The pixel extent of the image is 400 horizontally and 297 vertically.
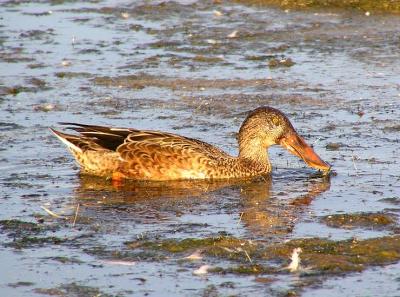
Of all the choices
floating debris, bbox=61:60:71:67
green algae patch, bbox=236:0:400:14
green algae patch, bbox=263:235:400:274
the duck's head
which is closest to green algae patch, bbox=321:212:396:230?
green algae patch, bbox=263:235:400:274

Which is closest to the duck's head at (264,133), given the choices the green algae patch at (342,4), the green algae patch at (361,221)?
the green algae patch at (361,221)

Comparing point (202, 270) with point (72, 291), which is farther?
point (202, 270)

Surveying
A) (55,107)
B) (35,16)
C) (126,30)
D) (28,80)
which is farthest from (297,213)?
(35,16)

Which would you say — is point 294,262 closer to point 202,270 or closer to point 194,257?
point 202,270

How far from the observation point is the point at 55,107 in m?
14.7

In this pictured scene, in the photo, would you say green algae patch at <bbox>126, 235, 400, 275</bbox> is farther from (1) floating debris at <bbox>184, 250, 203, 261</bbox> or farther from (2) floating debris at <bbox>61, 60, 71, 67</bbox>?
(2) floating debris at <bbox>61, 60, 71, 67</bbox>

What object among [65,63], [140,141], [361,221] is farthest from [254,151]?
[65,63]

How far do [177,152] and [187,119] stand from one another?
231cm

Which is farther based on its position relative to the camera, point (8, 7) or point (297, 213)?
point (8, 7)

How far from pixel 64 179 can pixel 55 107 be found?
121 inches

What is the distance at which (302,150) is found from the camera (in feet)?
39.7

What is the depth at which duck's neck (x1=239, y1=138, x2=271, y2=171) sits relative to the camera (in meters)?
12.1

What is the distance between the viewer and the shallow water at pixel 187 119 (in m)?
8.70

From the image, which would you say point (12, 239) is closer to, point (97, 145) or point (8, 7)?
point (97, 145)
